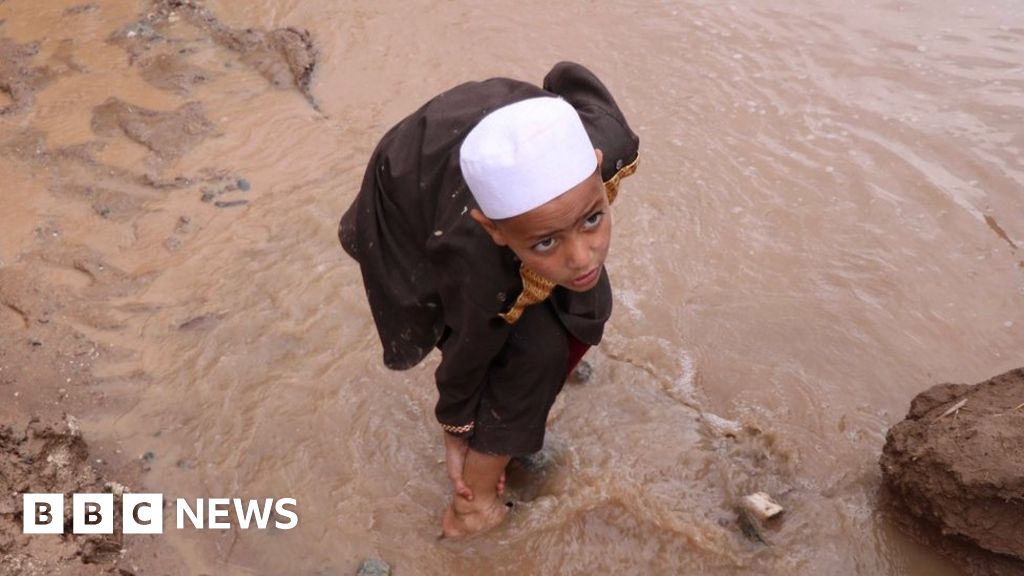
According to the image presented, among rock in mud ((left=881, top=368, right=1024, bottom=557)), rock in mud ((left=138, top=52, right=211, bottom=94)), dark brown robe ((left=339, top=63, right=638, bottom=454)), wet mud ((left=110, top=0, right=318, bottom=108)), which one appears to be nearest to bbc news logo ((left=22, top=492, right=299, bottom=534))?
dark brown robe ((left=339, top=63, right=638, bottom=454))

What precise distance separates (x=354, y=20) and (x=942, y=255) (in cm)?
315

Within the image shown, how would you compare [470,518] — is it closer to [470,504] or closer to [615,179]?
[470,504]

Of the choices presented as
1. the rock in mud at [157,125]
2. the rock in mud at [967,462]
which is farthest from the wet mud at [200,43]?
the rock in mud at [967,462]

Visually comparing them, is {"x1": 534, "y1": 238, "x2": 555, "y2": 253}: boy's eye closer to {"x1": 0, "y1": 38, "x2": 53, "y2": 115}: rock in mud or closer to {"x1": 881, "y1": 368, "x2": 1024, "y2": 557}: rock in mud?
{"x1": 881, "y1": 368, "x2": 1024, "y2": 557}: rock in mud

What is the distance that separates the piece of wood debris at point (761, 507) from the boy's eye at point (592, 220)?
3.86 ft

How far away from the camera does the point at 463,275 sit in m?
Answer: 1.74

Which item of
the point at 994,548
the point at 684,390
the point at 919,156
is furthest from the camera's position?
the point at 919,156

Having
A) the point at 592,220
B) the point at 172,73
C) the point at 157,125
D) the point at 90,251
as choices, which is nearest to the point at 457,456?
the point at 592,220

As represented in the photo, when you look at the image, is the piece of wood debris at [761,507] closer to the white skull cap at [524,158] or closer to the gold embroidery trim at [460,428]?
the gold embroidery trim at [460,428]

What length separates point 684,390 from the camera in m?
2.88

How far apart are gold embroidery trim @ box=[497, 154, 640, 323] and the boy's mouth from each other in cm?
8

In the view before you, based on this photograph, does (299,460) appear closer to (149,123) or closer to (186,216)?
(186,216)

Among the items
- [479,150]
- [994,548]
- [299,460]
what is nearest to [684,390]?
[994,548]

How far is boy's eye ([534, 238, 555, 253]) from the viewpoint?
5.27 ft
